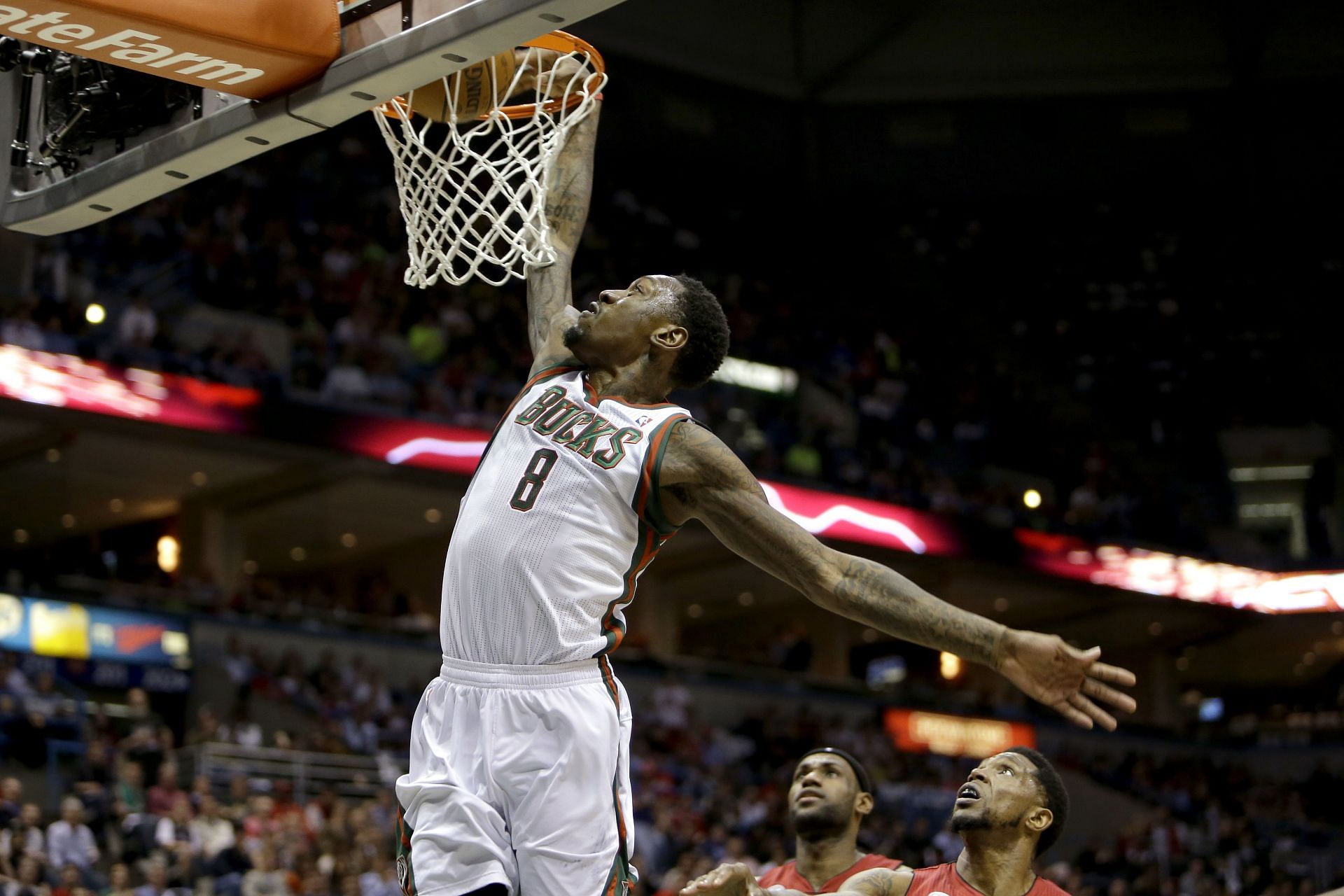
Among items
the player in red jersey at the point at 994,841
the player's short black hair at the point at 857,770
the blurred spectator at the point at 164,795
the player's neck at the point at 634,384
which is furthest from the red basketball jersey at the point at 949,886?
the blurred spectator at the point at 164,795

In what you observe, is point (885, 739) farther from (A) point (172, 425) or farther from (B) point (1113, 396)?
(A) point (172, 425)

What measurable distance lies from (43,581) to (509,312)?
743 cm

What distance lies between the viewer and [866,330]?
27.1 metres

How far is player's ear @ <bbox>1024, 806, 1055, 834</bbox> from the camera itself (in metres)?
5.48

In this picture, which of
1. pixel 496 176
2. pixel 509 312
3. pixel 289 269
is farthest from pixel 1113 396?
pixel 496 176

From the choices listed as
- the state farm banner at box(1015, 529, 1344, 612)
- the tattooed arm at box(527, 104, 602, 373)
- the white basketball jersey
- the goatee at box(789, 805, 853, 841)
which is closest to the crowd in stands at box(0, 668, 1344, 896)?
the state farm banner at box(1015, 529, 1344, 612)

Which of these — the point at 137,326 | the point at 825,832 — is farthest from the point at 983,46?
the point at 825,832

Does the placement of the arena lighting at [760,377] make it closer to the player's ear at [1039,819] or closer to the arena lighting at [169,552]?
the arena lighting at [169,552]

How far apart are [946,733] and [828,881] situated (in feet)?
59.5

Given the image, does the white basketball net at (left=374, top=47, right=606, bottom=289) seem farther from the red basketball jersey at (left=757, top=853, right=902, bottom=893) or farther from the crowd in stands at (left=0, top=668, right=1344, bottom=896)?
the crowd in stands at (left=0, top=668, right=1344, bottom=896)

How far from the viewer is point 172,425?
17500 mm

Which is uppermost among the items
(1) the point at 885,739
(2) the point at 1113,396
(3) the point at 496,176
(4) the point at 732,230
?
(4) the point at 732,230

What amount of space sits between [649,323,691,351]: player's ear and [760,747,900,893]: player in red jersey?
8.00 feet

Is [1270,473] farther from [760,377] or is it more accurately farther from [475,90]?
[475,90]
